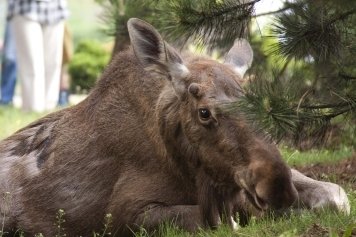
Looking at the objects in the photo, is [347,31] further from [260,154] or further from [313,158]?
[313,158]

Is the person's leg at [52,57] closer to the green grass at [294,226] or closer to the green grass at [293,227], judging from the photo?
the green grass at [294,226]

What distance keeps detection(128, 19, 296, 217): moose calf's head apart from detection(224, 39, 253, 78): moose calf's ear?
18 mm

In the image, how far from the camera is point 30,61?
17766 millimetres

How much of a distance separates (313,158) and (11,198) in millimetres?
3436

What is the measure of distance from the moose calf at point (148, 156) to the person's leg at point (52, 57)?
8.58 metres

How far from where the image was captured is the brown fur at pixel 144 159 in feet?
25.9

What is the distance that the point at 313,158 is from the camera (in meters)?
11.3

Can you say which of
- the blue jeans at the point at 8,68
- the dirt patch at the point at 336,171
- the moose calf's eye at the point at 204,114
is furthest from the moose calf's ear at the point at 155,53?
the blue jeans at the point at 8,68

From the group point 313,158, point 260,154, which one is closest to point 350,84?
point 260,154

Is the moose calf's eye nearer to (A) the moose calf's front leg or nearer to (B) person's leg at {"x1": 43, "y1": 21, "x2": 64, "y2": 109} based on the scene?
(A) the moose calf's front leg

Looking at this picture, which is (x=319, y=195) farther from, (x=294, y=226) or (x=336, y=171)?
(x=336, y=171)

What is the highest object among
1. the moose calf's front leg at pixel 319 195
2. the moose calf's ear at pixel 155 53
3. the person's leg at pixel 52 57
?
the moose calf's ear at pixel 155 53

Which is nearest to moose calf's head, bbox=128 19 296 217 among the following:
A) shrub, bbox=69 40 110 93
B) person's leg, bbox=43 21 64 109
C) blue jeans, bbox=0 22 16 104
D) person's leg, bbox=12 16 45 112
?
person's leg, bbox=12 16 45 112

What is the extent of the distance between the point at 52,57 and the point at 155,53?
999cm
